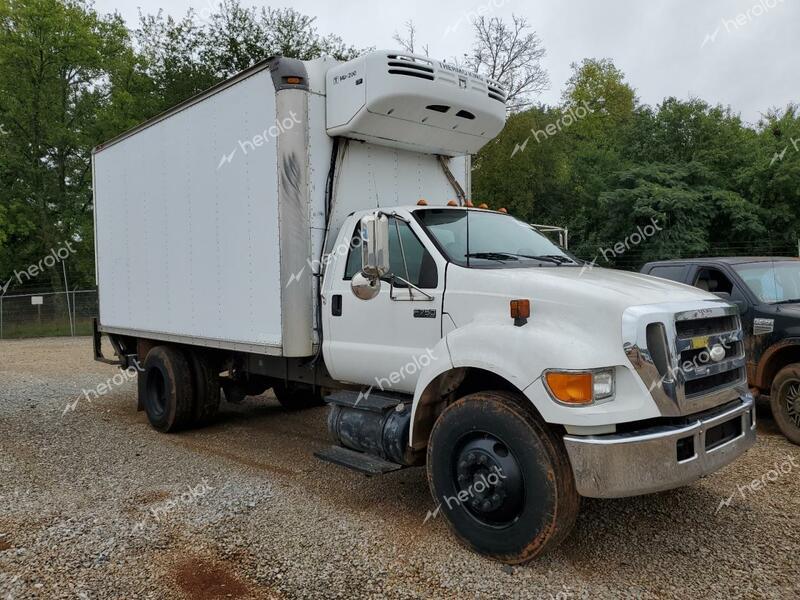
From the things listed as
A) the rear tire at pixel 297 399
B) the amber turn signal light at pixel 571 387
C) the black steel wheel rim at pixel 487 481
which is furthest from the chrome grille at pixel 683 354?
the rear tire at pixel 297 399

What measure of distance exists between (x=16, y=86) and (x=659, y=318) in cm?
3480

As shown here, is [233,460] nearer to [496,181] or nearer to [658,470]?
[658,470]

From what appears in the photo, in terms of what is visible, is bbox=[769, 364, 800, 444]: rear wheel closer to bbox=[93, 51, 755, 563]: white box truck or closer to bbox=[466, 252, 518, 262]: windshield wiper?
bbox=[93, 51, 755, 563]: white box truck

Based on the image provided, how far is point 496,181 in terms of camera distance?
2511 centimetres

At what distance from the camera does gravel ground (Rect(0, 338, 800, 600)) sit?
367 centimetres

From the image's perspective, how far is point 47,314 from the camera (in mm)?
24875

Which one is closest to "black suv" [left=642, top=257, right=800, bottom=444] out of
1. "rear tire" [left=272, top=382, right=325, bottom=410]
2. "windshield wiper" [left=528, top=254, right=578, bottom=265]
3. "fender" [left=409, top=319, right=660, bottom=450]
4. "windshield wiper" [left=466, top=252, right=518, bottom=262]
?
"windshield wiper" [left=528, top=254, right=578, bottom=265]

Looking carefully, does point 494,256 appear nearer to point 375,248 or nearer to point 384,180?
point 375,248

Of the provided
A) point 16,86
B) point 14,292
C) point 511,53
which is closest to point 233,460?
point 511,53

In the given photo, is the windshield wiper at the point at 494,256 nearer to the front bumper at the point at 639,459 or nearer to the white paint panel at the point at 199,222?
the front bumper at the point at 639,459

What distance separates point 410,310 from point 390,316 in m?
0.21

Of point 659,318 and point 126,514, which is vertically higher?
point 659,318

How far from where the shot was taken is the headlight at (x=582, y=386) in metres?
3.50

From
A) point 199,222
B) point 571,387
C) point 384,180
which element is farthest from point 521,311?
point 199,222
